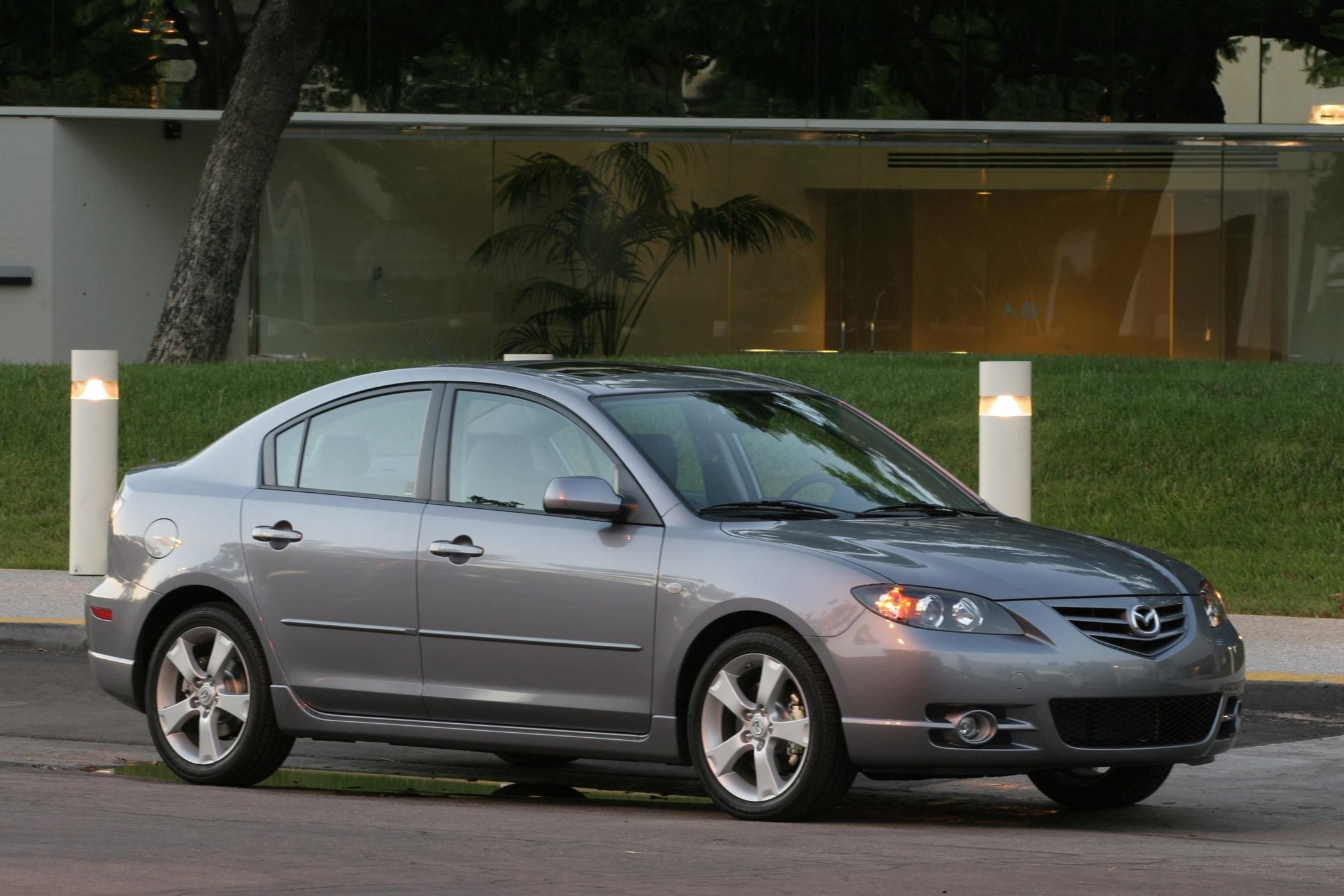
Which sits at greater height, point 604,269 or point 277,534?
point 604,269

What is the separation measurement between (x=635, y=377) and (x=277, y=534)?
143 cm

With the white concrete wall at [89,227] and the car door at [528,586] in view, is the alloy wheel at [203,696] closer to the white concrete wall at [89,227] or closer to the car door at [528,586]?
the car door at [528,586]

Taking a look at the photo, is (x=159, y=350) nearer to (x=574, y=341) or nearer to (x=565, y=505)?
(x=574, y=341)

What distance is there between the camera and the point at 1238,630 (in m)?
11.1

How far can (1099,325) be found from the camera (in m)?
27.0

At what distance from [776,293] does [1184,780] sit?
18.9 metres

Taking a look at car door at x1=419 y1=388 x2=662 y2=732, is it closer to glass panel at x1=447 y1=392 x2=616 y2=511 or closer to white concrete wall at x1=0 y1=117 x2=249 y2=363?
glass panel at x1=447 y1=392 x2=616 y2=511

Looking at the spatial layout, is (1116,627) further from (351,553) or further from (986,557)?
(351,553)

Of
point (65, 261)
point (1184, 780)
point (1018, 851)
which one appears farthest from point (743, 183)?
point (1018, 851)

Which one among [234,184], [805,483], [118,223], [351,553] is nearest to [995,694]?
[805,483]

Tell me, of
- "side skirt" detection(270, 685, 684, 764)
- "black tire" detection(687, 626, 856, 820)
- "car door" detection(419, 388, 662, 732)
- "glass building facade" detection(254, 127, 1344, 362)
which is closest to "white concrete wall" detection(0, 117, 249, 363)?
"glass building facade" detection(254, 127, 1344, 362)

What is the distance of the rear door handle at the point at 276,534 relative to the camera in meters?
7.68

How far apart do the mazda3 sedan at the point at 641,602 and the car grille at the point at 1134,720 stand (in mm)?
11

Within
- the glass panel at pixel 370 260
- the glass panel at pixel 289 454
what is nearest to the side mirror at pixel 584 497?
the glass panel at pixel 289 454
